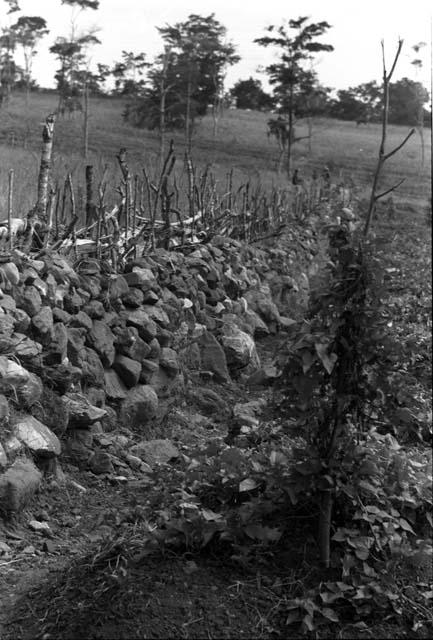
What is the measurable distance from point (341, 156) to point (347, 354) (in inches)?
1926

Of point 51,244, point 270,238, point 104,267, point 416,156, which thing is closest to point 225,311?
point 104,267

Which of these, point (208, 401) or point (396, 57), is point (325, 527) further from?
point (208, 401)

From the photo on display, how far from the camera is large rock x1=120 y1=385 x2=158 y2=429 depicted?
6.36 metres

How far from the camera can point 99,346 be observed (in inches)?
253

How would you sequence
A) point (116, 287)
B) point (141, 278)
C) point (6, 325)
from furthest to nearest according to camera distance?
1. point (141, 278)
2. point (116, 287)
3. point (6, 325)

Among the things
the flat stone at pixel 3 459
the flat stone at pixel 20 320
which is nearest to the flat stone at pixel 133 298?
the flat stone at pixel 20 320

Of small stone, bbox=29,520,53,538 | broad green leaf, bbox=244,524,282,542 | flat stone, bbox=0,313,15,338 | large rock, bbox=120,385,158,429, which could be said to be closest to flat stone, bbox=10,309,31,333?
flat stone, bbox=0,313,15,338

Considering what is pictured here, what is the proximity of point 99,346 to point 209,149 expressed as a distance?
28.7 meters

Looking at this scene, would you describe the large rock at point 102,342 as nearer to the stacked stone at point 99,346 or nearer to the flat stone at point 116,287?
the stacked stone at point 99,346

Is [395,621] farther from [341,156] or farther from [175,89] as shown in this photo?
[341,156]

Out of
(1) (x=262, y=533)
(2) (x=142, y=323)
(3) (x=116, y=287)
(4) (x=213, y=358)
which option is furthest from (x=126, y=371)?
(1) (x=262, y=533)

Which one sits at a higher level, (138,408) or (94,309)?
(94,309)

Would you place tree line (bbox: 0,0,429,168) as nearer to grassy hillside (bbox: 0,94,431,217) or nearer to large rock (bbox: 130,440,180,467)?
grassy hillside (bbox: 0,94,431,217)

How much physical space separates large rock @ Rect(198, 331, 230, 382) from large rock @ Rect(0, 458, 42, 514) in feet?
11.7
